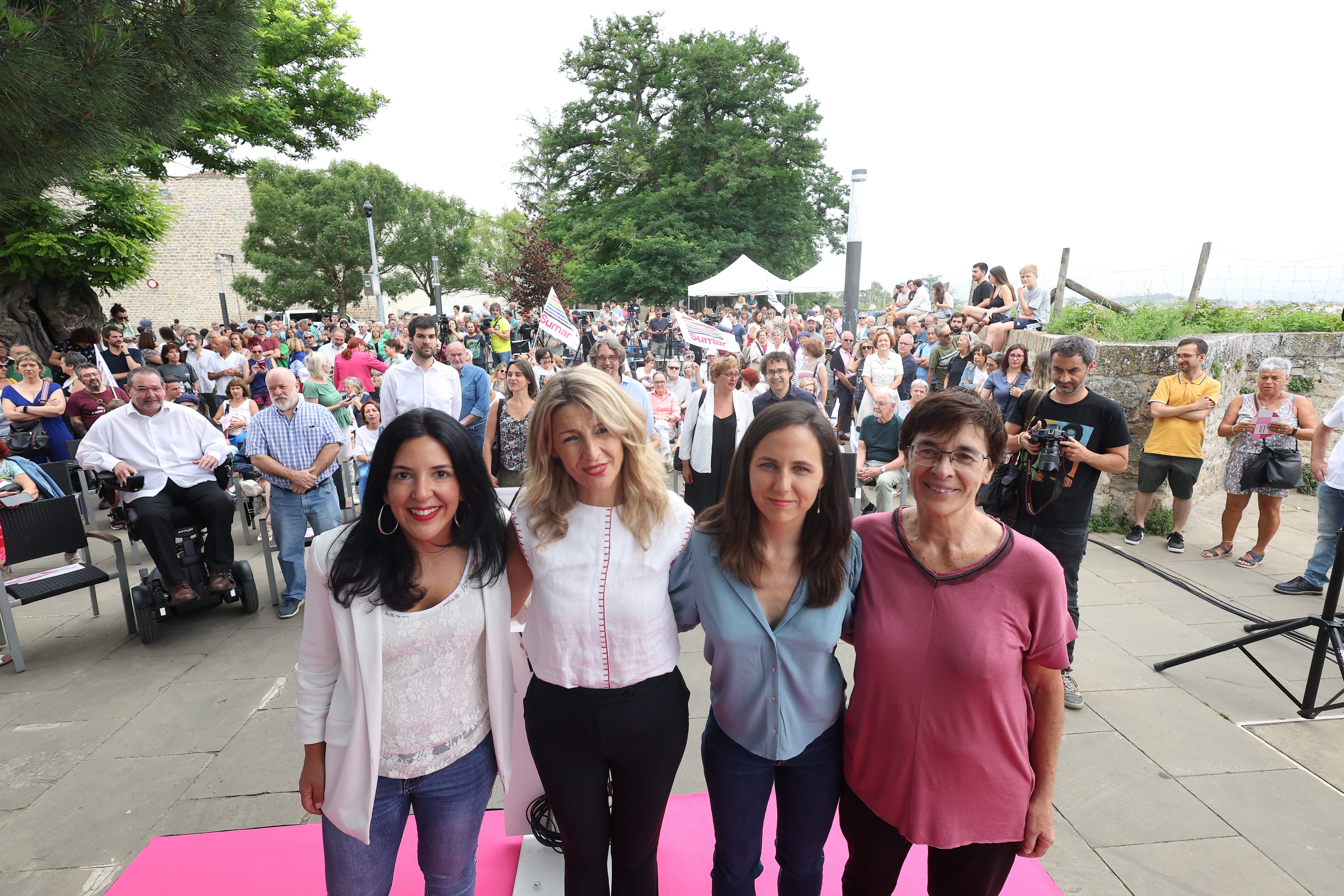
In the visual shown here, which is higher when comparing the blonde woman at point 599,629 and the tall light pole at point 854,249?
the tall light pole at point 854,249

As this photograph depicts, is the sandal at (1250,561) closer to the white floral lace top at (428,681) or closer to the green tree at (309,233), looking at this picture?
the white floral lace top at (428,681)

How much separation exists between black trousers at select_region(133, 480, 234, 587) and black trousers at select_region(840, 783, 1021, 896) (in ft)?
15.1

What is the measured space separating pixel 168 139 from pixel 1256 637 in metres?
6.82

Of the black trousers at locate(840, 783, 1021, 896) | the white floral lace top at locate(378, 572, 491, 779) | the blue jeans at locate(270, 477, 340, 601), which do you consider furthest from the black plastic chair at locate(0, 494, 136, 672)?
the black trousers at locate(840, 783, 1021, 896)

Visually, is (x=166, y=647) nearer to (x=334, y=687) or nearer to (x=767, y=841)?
(x=334, y=687)

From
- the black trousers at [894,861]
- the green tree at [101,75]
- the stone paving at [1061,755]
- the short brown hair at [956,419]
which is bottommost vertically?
the stone paving at [1061,755]

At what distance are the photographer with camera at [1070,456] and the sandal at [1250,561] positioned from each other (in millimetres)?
3450

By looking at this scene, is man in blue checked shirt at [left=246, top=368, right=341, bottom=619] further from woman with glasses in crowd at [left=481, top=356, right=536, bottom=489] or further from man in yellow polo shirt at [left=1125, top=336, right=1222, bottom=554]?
man in yellow polo shirt at [left=1125, top=336, right=1222, bottom=554]

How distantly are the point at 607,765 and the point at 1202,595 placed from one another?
5.44 metres

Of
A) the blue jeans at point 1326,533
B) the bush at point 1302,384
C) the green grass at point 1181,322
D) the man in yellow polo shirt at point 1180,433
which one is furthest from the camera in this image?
the bush at point 1302,384

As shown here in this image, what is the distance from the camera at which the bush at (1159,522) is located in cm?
654

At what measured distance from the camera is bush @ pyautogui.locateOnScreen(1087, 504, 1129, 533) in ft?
21.8

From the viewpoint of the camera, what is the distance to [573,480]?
6.16ft

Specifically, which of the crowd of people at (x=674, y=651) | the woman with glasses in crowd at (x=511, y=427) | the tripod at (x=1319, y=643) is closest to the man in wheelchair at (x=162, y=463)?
the woman with glasses in crowd at (x=511, y=427)
